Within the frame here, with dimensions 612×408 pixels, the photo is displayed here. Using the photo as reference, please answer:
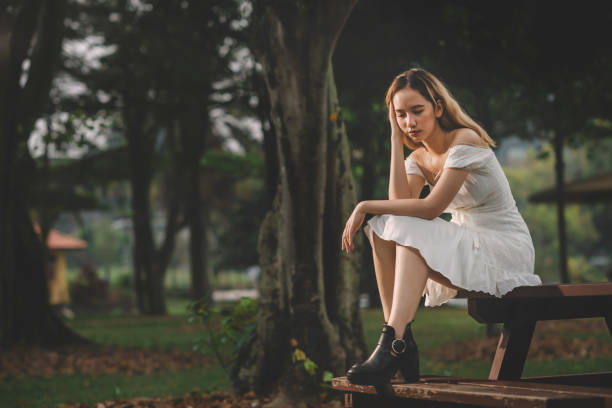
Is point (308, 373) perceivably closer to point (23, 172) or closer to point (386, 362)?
point (386, 362)

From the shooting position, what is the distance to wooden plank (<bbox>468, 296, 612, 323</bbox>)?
3605 millimetres

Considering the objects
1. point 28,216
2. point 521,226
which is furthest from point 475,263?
point 28,216

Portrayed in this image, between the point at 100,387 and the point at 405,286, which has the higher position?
the point at 405,286

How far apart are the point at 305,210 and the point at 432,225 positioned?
261 cm

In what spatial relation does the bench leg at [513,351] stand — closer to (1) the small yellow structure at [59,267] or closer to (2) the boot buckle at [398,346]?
(2) the boot buckle at [398,346]

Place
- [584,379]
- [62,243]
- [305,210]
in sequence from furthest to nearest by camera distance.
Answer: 1. [62,243]
2. [305,210]
3. [584,379]

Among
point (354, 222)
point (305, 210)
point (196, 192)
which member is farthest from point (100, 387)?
point (196, 192)

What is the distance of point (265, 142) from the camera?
7555 millimetres

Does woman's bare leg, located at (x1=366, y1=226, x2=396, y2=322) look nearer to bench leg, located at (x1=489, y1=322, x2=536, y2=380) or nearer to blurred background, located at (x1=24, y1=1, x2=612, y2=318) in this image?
bench leg, located at (x1=489, y1=322, x2=536, y2=380)

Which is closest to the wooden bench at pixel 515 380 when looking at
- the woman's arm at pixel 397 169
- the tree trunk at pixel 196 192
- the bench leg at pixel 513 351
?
the bench leg at pixel 513 351

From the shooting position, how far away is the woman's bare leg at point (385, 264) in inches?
134

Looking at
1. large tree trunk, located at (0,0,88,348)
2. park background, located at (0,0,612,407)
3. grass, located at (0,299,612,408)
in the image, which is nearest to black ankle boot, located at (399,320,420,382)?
park background, located at (0,0,612,407)

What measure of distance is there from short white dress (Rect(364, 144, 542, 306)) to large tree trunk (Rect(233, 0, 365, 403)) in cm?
216

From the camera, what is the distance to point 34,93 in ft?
39.7
